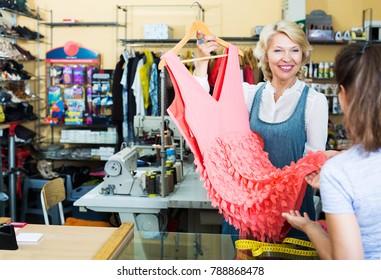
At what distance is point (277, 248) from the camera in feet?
5.75

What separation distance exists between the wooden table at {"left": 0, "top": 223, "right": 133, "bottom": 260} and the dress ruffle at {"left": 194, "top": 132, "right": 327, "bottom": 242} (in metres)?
0.46

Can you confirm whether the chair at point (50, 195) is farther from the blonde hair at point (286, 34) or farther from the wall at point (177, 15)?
the wall at point (177, 15)

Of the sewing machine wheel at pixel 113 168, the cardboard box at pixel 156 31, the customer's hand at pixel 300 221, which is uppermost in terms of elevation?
the cardboard box at pixel 156 31

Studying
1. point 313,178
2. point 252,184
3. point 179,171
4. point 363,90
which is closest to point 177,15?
point 179,171

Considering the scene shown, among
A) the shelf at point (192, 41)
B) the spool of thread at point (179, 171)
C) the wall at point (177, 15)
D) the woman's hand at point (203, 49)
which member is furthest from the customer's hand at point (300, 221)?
the wall at point (177, 15)

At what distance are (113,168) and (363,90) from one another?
7.79 feet

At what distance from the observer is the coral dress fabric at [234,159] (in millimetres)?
1791

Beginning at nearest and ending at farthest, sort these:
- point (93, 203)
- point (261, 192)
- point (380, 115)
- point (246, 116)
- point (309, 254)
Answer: point (380, 115) < point (309, 254) < point (261, 192) < point (246, 116) < point (93, 203)

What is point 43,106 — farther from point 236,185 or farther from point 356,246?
point 356,246

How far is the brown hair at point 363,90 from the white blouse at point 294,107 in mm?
880

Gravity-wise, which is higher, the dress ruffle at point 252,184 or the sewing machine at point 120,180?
the dress ruffle at point 252,184
